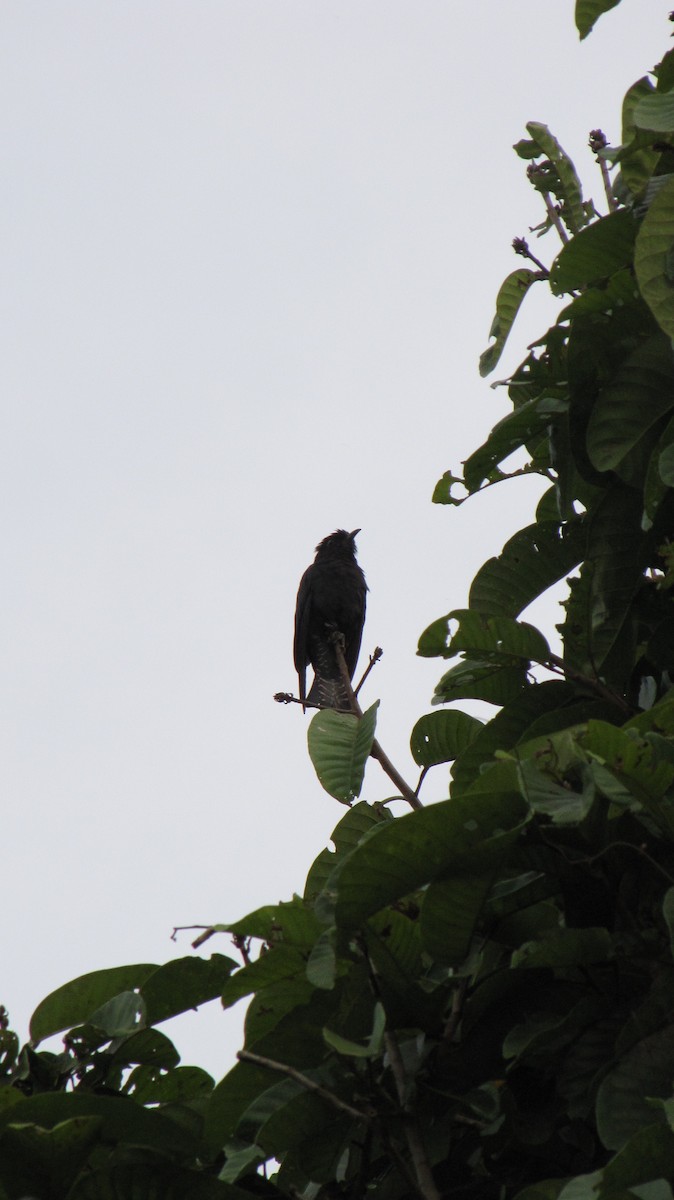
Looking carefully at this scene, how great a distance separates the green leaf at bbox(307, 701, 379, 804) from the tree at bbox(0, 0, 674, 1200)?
0.17 meters

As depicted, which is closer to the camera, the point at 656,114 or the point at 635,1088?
the point at 635,1088

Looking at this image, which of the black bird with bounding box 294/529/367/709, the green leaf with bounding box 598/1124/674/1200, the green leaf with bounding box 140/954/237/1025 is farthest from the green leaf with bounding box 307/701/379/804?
the black bird with bounding box 294/529/367/709

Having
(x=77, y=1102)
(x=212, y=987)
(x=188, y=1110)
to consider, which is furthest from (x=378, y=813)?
(x=77, y=1102)

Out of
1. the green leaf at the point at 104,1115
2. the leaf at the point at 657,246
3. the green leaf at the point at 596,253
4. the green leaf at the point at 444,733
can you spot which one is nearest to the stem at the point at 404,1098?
the green leaf at the point at 104,1115

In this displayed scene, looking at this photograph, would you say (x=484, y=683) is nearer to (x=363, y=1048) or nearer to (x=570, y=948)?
(x=570, y=948)

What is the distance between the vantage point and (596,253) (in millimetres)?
2354

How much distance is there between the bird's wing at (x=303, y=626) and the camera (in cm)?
983

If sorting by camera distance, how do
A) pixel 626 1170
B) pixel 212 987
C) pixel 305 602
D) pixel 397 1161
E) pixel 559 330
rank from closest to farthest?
pixel 626 1170 < pixel 397 1161 < pixel 212 987 < pixel 559 330 < pixel 305 602

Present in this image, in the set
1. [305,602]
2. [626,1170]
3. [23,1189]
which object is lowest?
[626,1170]

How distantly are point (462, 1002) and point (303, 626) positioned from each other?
26.5ft

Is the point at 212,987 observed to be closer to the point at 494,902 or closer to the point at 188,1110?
the point at 188,1110

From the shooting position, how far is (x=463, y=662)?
2307mm

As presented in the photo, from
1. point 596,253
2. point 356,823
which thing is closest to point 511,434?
point 596,253

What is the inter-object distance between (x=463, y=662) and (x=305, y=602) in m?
7.59
